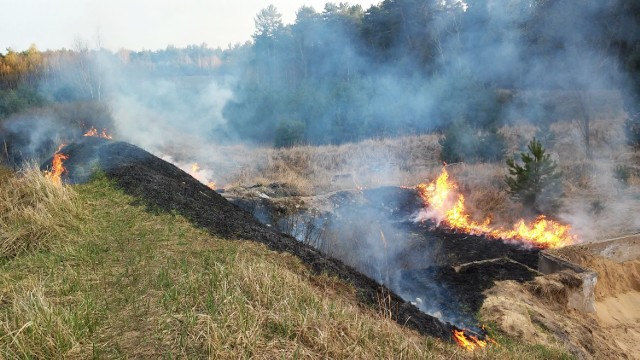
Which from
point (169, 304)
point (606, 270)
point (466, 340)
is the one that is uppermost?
point (169, 304)

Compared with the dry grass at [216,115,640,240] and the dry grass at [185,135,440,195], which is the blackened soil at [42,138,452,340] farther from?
the dry grass at [185,135,440,195]

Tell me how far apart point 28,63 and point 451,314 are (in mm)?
54743

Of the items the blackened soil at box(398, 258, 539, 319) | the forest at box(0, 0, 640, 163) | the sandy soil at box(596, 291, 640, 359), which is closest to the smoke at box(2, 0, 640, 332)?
the forest at box(0, 0, 640, 163)

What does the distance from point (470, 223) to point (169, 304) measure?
10.9 meters

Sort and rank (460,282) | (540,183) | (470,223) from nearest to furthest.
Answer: (460,282)
(540,183)
(470,223)

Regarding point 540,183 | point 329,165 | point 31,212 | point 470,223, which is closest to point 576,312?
point 540,183

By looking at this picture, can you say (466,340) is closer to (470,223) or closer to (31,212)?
(31,212)

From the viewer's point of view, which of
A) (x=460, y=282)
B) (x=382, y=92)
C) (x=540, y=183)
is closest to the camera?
(x=460, y=282)

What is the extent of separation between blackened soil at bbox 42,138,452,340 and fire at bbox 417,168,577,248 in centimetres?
629

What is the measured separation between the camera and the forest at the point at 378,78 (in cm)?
2353

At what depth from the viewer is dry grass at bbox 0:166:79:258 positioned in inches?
251

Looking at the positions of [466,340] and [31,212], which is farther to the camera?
[31,212]

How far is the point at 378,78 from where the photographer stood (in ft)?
120

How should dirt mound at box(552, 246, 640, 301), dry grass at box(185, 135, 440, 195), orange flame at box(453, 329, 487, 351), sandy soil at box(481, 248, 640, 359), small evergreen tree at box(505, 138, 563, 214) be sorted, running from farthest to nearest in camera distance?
dry grass at box(185, 135, 440, 195)
small evergreen tree at box(505, 138, 563, 214)
dirt mound at box(552, 246, 640, 301)
sandy soil at box(481, 248, 640, 359)
orange flame at box(453, 329, 487, 351)
